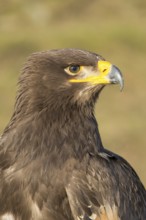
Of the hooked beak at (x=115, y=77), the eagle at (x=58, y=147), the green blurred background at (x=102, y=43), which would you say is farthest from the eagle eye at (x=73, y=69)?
the green blurred background at (x=102, y=43)

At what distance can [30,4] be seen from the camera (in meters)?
35.9

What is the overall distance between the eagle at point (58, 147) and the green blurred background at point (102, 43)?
8.36 meters

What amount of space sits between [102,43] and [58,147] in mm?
21179

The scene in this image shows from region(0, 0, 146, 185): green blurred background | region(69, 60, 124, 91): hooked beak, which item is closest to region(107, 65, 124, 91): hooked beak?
region(69, 60, 124, 91): hooked beak

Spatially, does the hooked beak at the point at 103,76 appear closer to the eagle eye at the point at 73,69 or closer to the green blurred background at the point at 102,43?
the eagle eye at the point at 73,69

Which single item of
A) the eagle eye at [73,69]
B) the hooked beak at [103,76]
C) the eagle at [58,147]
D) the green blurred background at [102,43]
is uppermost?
the green blurred background at [102,43]

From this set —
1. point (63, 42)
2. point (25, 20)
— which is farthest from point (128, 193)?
point (25, 20)

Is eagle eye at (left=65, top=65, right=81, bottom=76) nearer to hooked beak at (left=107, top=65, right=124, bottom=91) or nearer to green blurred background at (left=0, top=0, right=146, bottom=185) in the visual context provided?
hooked beak at (left=107, top=65, right=124, bottom=91)

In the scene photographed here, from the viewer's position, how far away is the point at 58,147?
366 inches

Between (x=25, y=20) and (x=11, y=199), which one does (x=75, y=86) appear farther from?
(x=25, y=20)

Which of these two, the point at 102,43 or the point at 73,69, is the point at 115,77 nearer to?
the point at 73,69

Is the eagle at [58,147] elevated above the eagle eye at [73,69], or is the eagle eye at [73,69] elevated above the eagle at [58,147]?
the eagle eye at [73,69]

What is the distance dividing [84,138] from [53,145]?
0.27m

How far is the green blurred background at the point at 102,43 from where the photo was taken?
2280 cm
